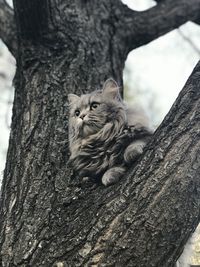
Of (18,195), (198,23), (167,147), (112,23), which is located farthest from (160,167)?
(198,23)

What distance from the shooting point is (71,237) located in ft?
6.81

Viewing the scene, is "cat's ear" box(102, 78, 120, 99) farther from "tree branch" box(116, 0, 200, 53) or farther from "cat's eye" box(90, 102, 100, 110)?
"tree branch" box(116, 0, 200, 53)

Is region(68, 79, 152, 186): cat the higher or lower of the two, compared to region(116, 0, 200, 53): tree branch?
lower

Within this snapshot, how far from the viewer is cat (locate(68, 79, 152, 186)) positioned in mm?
2617

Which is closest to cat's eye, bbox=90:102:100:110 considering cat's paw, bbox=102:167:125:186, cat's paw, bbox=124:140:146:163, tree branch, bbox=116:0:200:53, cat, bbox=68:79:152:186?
cat, bbox=68:79:152:186

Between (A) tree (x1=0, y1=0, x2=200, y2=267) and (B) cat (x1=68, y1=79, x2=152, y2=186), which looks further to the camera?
(B) cat (x1=68, y1=79, x2=152, y2=186)

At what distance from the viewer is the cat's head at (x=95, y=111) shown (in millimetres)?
2914

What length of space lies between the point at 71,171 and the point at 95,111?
22.0 inches

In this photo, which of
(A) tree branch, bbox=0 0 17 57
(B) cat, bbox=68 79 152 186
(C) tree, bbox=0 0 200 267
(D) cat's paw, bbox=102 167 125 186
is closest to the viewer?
(C) tree, bbox=0 0 200 267

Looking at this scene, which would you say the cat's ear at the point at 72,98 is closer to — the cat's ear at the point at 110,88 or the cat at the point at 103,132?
the cat at the point at 103,132

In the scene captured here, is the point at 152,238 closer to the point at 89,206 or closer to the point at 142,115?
the point at 89,206

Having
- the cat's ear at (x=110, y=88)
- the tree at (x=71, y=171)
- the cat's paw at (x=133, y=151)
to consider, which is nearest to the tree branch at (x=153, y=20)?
the tree at (x=71, y=171)

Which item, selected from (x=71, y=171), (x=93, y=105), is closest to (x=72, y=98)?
(x=93, y=105)

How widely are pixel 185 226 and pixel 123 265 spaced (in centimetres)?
30
